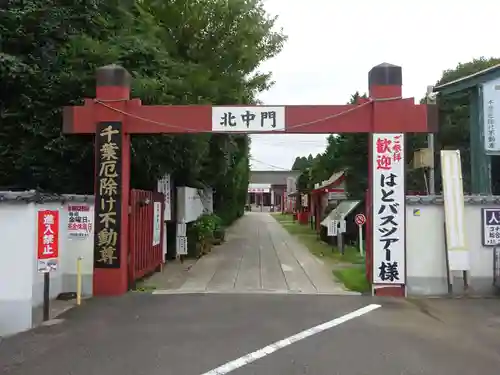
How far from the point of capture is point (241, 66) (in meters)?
20.6

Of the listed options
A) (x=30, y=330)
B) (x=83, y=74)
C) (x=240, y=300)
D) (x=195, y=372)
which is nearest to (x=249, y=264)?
(x=240, y=300)

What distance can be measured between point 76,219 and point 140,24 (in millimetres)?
6578

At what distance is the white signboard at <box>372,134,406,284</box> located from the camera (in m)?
11.1

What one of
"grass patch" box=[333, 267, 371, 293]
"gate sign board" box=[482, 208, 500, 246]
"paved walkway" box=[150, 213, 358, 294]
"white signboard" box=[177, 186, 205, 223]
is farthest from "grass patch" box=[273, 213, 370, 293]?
"white signboard" box=[177, 186, 205, 223]

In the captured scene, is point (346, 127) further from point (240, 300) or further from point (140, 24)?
point (140, 24)

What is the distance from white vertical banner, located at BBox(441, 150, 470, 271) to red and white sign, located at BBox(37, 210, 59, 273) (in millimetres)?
7321

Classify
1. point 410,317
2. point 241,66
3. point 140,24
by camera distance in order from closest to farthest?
point 410,317 → point 140,24 → point 241,66

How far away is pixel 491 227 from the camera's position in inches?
442

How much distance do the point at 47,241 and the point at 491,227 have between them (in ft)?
28.0

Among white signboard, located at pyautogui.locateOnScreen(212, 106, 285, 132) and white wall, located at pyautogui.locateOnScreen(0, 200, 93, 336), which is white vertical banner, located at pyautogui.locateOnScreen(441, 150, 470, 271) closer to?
white signboard, located at pyautogui.locateOnScreen(212, 106, 285, 132)

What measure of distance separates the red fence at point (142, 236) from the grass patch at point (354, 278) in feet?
15.5

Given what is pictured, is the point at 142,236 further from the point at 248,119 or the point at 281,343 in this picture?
the point at 281,343

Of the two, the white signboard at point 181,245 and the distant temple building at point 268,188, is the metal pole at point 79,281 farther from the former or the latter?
the distant temple building at point 268,188

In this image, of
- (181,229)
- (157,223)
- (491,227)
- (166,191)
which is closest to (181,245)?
(181,229)
